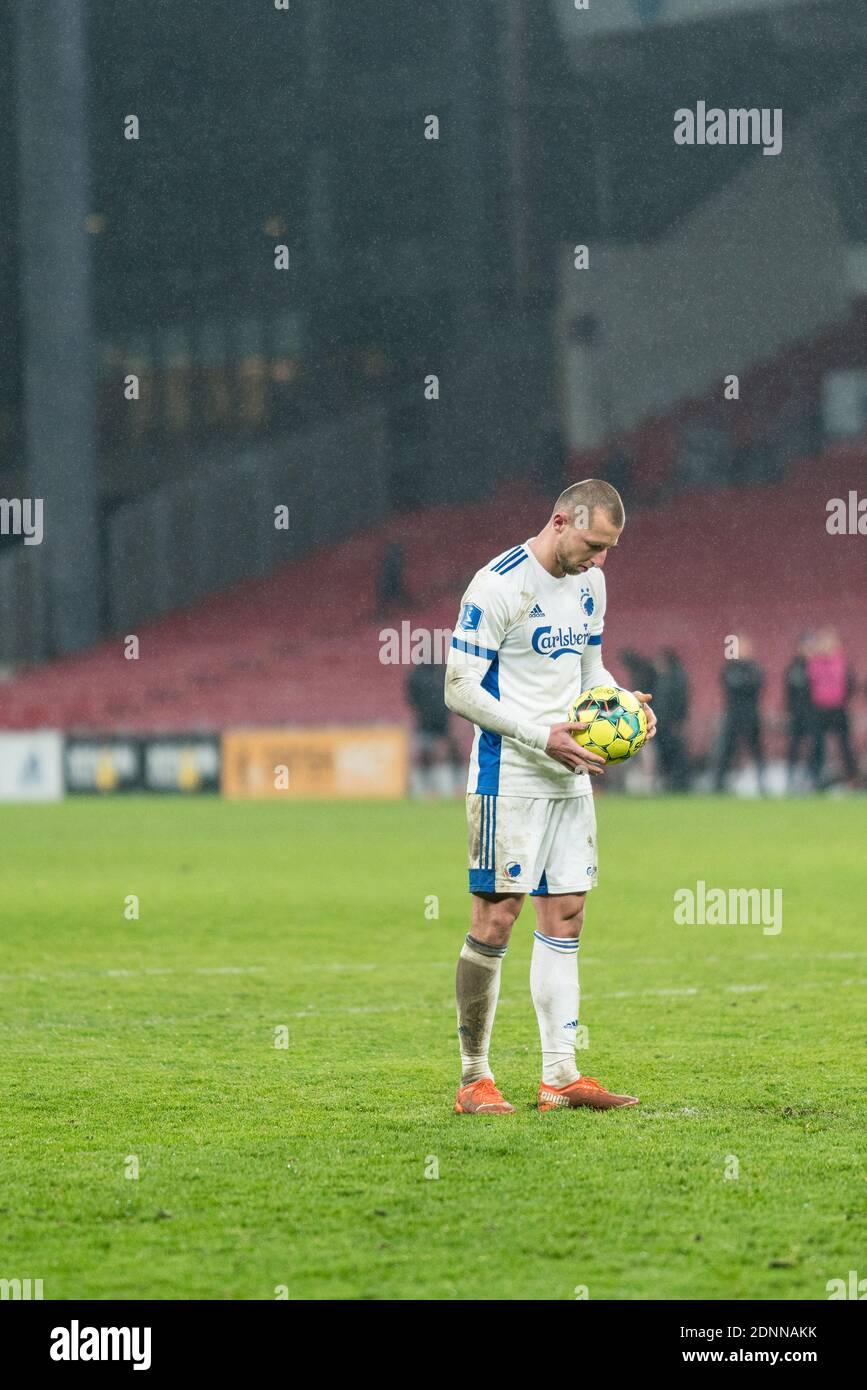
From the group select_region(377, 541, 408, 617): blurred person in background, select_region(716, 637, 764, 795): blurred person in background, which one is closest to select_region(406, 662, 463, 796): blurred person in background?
select_region(716, 637, 764, 795): blurred person in background

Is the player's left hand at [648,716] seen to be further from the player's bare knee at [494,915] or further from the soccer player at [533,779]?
the player's bare knee at [494,915]

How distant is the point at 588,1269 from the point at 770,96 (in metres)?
37.7

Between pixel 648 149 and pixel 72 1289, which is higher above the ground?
pixel 648 149

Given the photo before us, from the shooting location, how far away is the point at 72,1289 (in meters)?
3.98

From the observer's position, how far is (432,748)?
84.0ft

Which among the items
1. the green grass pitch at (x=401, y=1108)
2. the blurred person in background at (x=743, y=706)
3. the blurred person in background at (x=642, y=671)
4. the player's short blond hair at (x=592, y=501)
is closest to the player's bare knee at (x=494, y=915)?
the green grass pitch at (x=401, y=1108)

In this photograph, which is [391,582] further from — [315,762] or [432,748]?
[432,748]

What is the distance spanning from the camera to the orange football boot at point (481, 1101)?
5.80m

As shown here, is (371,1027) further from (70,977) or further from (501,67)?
(501,67)

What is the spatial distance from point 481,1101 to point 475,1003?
1.03 ft

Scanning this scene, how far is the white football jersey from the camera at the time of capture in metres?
5.88

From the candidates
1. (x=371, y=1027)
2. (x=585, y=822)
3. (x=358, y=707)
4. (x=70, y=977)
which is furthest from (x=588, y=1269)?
(x=358, y=707)

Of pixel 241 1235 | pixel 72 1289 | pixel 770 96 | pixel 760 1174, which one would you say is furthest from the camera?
pixel 770 96

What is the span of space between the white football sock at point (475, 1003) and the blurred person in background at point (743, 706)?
1773cm
